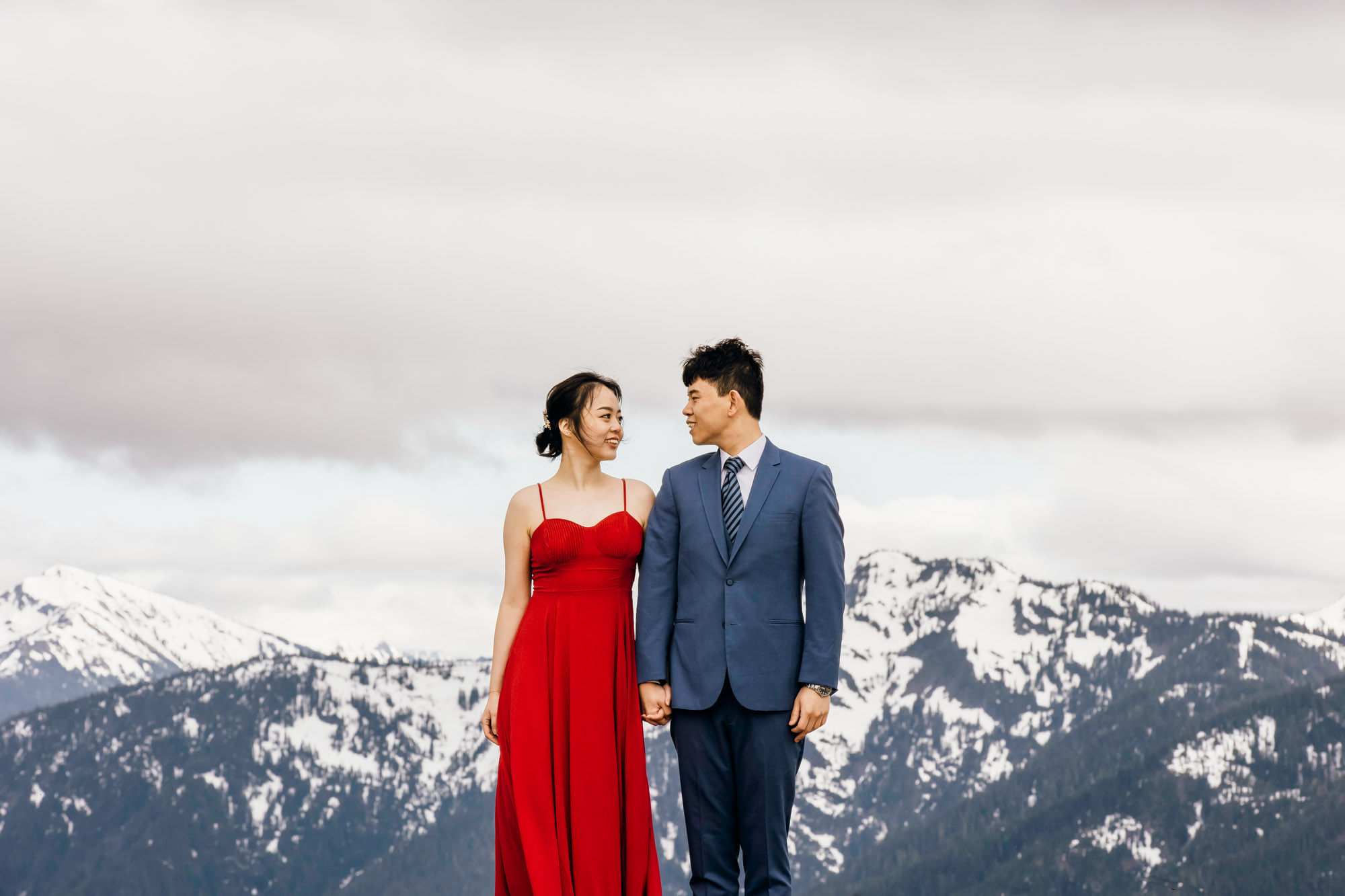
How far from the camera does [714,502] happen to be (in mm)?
10984

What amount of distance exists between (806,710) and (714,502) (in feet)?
5.60

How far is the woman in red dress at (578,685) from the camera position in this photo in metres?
11.5

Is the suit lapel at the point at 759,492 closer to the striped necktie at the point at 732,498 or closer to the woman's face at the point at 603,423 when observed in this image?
the striped necktie at the point at 732,498

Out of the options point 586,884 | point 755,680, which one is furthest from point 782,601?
point 586,884

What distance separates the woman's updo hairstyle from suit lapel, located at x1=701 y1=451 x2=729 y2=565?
1047 millimetres

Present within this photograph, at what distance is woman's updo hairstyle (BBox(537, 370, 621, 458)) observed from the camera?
11.6 metres

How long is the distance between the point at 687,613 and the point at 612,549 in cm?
92

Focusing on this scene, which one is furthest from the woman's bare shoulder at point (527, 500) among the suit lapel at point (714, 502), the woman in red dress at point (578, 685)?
the suit lapel at point (714, 502)

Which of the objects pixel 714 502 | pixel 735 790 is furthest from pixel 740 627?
pixel 735 790

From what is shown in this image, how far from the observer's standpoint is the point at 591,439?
11.6 meters

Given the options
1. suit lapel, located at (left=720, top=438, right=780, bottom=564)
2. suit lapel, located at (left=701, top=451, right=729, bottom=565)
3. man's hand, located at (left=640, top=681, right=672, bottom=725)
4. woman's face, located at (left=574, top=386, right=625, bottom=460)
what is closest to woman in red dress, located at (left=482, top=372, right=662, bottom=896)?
woman's face, located at (left=574, top=386, right=625, bottom=460)

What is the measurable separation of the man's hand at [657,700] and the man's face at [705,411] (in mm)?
1908

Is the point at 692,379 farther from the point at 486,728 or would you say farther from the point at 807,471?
the point at 486,728

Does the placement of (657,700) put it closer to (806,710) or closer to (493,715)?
(806,710)
